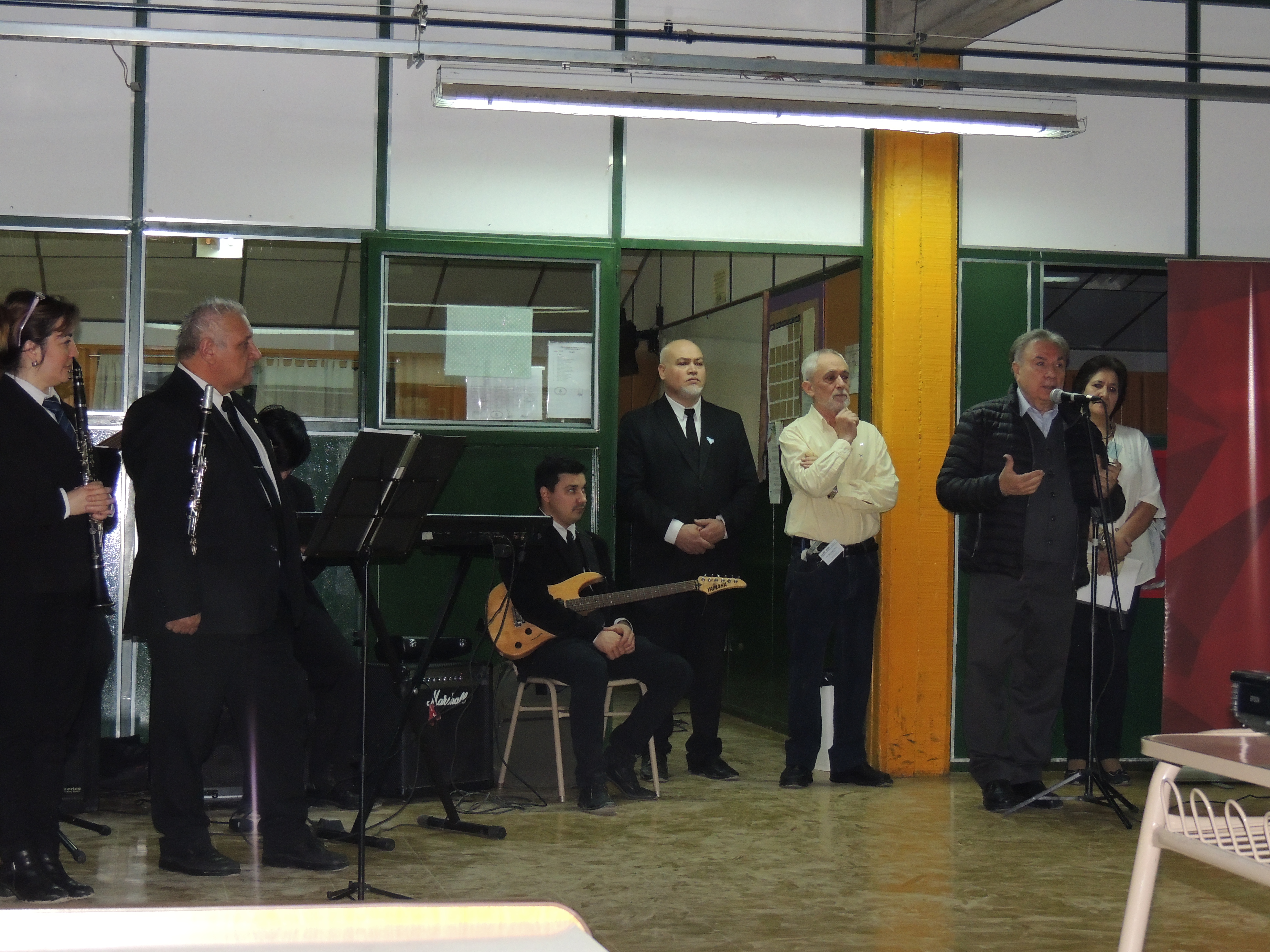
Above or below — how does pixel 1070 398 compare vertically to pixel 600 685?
Answer: above

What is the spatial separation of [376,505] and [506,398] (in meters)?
2.25

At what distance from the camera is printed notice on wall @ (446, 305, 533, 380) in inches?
239

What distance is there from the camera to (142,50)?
584cm

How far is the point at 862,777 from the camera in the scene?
600cm

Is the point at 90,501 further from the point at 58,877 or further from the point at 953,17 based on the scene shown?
the point at 953,17

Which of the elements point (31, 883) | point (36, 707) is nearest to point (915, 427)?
point (36, 707)

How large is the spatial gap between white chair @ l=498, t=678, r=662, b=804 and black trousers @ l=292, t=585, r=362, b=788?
0.64 m

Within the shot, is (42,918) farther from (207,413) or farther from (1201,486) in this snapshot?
(1201,486)

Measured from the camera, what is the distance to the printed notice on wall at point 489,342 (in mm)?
6070

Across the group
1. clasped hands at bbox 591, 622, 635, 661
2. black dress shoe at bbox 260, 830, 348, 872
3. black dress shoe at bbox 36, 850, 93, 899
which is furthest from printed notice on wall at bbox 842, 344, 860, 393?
black dress shoe at bbox 36, 850, 93, 899

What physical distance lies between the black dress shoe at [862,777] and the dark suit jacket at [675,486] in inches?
39.6

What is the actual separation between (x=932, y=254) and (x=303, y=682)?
3.52 metres

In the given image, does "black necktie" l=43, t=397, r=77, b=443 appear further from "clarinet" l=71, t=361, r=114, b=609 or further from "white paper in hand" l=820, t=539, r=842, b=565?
"white paper in hand" l=820, t=539, r=842, b=565

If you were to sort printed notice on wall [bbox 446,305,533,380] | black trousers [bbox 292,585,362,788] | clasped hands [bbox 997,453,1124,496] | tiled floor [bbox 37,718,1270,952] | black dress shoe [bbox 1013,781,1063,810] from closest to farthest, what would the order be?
tiled floor [bbox 37,718,1270,952] → black trousers [bbox 292,585,362,788] → clasped hands [bbox 997,453,1124,496] → black dress shoe [bbox 1013,781,1063,810] → printed notice on wall [bbox 446,305,533,380]
